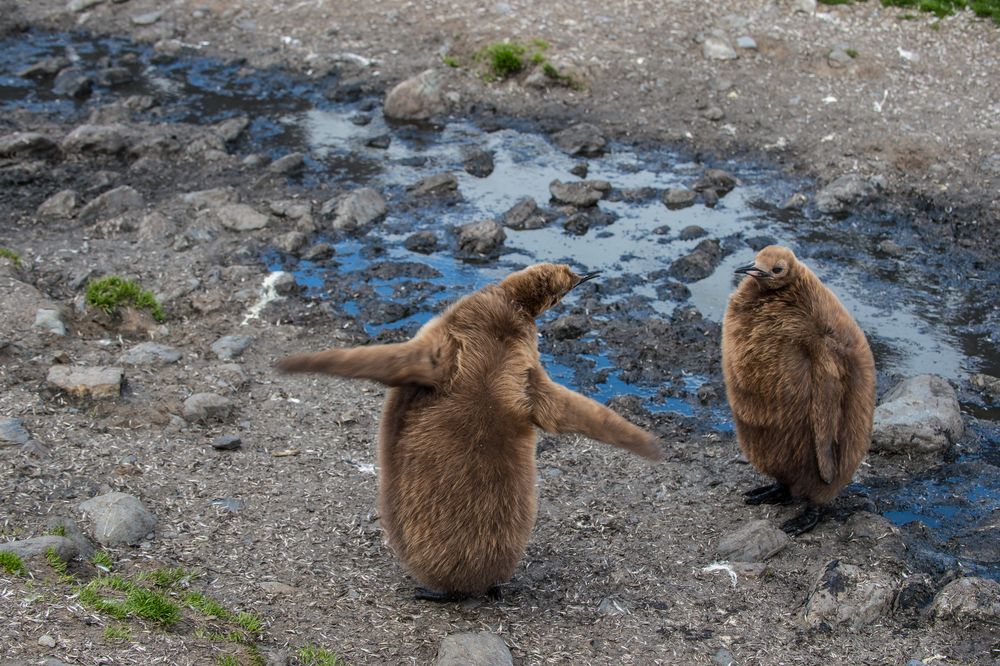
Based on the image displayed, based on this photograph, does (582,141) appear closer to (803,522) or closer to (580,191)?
(580,191)

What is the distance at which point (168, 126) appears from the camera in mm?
14008

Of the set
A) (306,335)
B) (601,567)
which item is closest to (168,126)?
(306,335)

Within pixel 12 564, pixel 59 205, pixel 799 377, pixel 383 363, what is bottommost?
pixel 59 205

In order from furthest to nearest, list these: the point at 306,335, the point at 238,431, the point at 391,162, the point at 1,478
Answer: the point at 391,162 → the point at 306,335 → the point at 238,431 → the point at 1,478

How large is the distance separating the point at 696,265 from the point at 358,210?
12.2 ft

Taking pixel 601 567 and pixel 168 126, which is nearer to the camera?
pixel 601 567

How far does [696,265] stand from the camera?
10.9 metres

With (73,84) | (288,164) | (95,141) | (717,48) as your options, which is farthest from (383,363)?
(73,84)

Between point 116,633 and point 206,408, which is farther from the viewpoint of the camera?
point 206,408

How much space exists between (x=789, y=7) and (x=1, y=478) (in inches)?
532

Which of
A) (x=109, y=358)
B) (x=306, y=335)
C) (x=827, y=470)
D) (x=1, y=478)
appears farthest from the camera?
(x=306, y=335)

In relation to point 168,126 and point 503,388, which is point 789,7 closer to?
point 168,126

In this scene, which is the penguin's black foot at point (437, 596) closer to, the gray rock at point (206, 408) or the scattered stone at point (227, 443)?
the scattered stone at point (227, 443)

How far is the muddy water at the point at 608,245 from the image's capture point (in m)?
8.84
